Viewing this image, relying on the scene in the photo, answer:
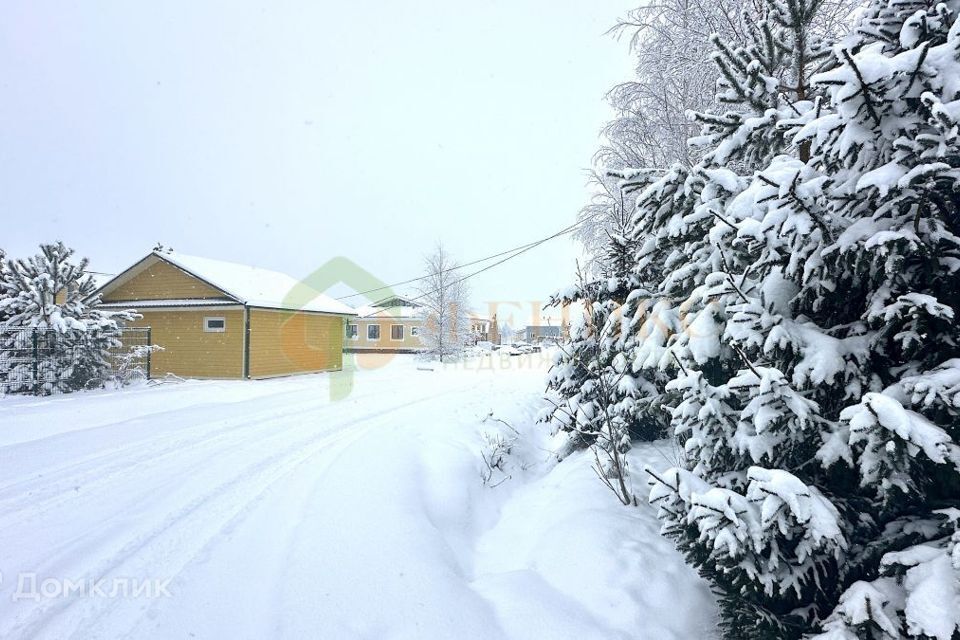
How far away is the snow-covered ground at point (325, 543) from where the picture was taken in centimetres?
254

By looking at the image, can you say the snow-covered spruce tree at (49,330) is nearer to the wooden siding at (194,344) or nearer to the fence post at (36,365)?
the fence post at (36,365)

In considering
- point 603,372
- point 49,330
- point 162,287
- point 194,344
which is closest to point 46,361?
point 49,330

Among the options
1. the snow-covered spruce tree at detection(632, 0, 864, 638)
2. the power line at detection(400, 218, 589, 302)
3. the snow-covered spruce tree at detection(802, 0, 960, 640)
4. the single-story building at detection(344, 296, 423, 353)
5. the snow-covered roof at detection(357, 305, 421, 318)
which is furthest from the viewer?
the snow-covered roof at detection(357, 305, 421, 318)

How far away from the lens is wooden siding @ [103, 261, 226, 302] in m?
15.2

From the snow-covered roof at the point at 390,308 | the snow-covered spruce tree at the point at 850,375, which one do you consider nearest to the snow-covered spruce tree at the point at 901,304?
the snow-covered spruce tree at the point at 850,375

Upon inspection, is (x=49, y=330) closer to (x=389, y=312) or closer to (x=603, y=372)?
(x=603, y=372)

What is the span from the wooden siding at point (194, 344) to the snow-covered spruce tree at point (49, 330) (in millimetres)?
3573

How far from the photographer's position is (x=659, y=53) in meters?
9.68

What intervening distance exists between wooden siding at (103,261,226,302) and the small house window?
0.86m

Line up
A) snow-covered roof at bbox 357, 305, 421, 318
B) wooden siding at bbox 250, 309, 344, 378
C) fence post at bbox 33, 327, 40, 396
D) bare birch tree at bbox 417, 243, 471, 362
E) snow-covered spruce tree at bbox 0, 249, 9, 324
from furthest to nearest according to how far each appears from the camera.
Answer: snow-covered roof at bbox 357, 305, 421, 318 < bare birch tree at bbox 417, 243, 471, 362 < wooden siding at bbox 250, 309, 344, 378 < snow-covered spruce tree at bbox 0, 249, 9, 324 < fence post at bbox 33, 327, 40, 396

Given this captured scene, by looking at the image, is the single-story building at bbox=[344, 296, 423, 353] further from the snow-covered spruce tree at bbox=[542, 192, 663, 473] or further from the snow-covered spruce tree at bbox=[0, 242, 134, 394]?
the snow-covered spruce tree at bbox=[542, 192, 663, 473]


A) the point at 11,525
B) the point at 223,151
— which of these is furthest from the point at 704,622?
the point at 223,151

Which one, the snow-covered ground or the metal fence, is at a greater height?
the metal fence

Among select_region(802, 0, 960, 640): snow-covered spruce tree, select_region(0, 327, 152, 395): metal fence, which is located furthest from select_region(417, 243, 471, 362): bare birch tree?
select_region(802, 0, 960, 640): snow-covered spruce tree
